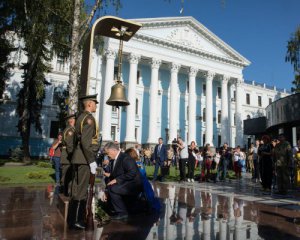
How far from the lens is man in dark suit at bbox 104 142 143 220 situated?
5068 mm

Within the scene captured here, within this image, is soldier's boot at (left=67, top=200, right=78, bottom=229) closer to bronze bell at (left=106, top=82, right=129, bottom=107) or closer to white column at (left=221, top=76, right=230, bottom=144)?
bronze bell at (left=106, top=82, right=129, bottom=107)

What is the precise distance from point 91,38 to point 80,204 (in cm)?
286

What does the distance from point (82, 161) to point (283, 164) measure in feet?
23.2

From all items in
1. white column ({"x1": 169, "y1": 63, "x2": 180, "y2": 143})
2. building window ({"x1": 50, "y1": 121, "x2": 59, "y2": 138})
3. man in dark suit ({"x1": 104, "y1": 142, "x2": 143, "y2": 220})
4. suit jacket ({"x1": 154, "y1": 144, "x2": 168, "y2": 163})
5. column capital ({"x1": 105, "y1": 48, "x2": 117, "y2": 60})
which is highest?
column capital ({"x1": 105, "y1": 48, "x2": 117, "y2": 60})

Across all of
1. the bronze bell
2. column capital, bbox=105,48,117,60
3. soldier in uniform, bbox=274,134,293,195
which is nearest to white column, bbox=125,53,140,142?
column capital, bbox=105,48,117,60

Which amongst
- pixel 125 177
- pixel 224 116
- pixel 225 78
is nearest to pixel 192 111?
pixel 224 116

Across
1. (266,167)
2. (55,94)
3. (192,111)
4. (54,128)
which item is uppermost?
(55,94)

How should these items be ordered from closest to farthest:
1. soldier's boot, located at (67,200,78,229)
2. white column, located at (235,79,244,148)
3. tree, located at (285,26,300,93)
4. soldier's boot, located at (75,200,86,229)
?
soldier's boot, located at (67,200,78,229) → soldier's boot, located at (75,200,86,229) → tree, located at (285,26,300,93) → white column, located at (235,79,244,148)

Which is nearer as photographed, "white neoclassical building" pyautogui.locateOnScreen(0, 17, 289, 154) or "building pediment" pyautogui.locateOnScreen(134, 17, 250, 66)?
"white neoclassical building" pyautogui.locateOnScreen(0, 17, 289, 154)

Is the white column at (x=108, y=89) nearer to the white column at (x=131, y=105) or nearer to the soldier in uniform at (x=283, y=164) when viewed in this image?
the white column at (x=131, y=105)

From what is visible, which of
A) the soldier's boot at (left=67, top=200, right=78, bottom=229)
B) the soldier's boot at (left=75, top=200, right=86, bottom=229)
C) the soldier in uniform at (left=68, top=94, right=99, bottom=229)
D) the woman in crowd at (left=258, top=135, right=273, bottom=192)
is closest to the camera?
the soldier in uniform at (left=68, top=94, right=99, bottom=229)

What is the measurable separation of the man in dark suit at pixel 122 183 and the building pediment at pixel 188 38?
3408 centimetres

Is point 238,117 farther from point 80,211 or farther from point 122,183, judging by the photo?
point 80,211

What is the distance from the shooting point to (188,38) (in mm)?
42281
